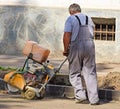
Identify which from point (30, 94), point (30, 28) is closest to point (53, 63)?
point (30, 28)

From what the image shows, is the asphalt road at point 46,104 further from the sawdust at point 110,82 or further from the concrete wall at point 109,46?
the concrete wall at point 109,46

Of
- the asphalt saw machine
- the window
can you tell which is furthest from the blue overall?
the window

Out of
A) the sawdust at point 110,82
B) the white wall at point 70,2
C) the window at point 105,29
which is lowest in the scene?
the sawdust at point 110,82

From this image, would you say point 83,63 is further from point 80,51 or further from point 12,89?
point 12,89

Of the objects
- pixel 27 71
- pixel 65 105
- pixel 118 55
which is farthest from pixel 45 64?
pixel 118 55

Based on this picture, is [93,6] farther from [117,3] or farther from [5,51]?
[5,51]

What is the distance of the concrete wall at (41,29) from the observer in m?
15.7

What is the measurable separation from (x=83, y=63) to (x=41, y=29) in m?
7.02

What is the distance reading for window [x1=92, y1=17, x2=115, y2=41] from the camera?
52.3 ft

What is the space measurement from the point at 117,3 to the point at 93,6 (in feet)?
2.38

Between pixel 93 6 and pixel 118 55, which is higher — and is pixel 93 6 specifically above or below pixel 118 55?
above

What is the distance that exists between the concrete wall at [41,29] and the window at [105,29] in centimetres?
21

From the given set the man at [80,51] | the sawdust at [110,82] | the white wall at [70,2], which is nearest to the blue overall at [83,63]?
the man at [80,51]

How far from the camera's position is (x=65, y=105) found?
9.34 meters
